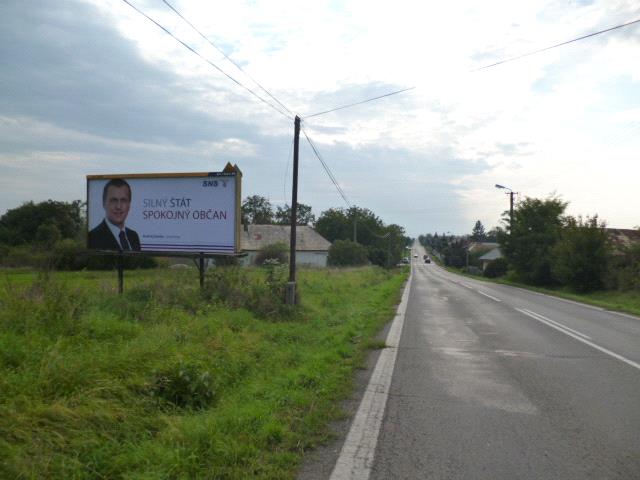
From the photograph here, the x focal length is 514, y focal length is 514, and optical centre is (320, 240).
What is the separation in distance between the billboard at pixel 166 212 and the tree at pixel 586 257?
2611cm

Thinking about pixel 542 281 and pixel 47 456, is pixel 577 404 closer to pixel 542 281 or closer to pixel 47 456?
pixel 47 456

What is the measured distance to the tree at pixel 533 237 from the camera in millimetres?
40844

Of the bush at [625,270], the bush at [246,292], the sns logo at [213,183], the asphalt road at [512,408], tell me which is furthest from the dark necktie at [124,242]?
the bush at [625,270]

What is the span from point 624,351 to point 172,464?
8.78 m

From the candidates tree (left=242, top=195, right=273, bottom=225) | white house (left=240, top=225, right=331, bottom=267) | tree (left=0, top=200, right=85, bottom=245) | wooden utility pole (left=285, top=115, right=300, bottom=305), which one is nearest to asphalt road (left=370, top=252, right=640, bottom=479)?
wooden utility pole (left=285, top=115, right=300, bottom=305)

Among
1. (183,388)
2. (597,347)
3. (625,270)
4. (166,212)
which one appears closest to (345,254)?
(625,270)

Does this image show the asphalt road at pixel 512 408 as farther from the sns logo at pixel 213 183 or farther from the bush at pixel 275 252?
the bush at pixel 275 252

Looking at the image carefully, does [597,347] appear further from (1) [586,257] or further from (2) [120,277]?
(1) [586,257]

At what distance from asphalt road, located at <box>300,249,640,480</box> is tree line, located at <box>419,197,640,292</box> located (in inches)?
842

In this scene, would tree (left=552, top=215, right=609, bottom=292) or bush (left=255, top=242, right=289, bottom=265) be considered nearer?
tree (left=552, top=215, right=609, bottom=292)

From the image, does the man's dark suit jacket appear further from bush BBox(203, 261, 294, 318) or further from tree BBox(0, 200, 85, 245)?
tree BBox(0, 200, 85, 245)

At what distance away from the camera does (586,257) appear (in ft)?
104

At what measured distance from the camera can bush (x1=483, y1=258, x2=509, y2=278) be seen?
188 feet

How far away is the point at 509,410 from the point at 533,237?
39.4 m
